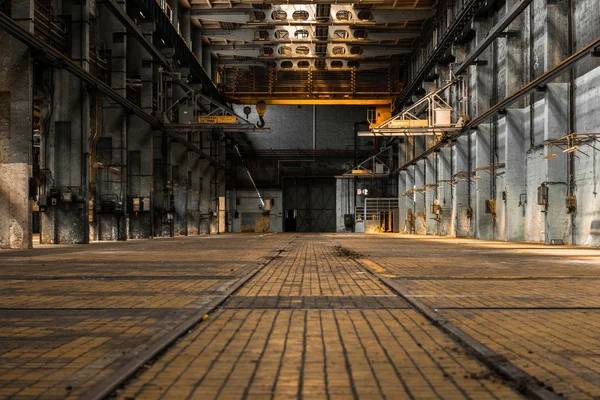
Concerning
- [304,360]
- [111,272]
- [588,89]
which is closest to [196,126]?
[588,89]

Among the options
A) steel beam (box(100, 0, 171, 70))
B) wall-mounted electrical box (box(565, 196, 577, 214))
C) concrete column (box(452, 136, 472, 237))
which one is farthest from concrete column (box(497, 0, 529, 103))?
steel beam (box(100, 0, 171, 70))

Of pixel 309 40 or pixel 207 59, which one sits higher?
pixel 309 40

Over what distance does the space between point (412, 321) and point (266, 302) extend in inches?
74.0

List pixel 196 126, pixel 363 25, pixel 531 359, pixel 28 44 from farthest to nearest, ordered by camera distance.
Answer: pixel 363 25
pixel 196 126
pixel 28 44
pixel 531 359

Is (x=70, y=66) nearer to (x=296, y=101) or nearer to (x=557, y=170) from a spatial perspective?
(x=557, y=170)

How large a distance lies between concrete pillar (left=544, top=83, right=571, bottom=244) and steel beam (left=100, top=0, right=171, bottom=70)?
1574 centimetres

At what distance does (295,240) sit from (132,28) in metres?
11.3

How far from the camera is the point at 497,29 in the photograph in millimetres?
25484

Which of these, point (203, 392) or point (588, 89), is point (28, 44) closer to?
point (588, 89)

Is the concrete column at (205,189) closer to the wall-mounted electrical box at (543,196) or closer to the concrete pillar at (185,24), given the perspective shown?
the concrete pillar at (185,24)

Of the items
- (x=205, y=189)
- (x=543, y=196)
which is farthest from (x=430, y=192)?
(x=543, y=196)

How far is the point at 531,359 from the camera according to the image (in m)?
4.23

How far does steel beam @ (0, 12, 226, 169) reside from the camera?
1739cm

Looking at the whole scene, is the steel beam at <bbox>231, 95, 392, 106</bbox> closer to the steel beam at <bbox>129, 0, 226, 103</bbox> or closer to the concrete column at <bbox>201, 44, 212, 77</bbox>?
the steel beam at <bbox>129, 0, 226, 103</bbox>
